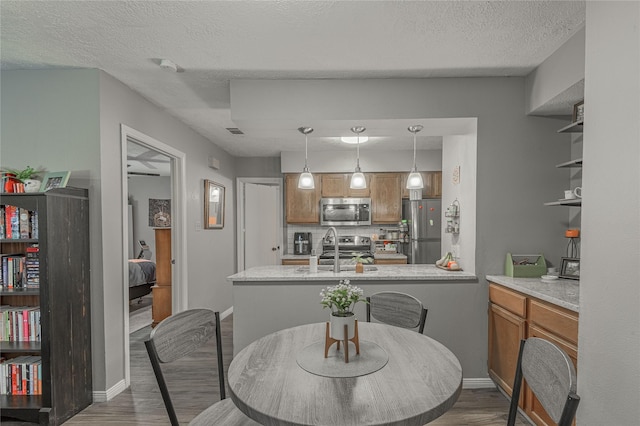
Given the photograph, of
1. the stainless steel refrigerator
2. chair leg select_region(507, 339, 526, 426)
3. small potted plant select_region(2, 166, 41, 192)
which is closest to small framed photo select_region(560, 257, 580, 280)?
chair leg select_region(507, 339, 526, 426)

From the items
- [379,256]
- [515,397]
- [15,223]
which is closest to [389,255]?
[379,256]

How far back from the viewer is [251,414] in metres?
1.06

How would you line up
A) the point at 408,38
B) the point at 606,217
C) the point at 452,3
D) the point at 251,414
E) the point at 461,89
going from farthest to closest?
1. the point at 461,89
2. the point at 408,38
3. the point at 452,3
4. the point at 606,217
5. the point at 251,414

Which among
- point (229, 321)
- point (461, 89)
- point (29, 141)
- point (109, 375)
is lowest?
point (229, 321)

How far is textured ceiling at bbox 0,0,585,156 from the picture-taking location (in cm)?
182

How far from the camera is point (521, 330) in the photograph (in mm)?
2322

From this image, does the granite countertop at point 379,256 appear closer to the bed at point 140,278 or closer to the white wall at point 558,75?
the bed at point 140,278

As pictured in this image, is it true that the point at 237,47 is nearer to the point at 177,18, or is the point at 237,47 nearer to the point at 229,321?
the point at 177,18

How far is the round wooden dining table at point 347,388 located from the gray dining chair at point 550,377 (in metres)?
0.24

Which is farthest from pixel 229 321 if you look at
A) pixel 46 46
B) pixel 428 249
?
pixel 46 46

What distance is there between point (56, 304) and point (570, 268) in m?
3.55

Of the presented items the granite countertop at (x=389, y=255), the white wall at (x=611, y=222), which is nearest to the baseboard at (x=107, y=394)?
the white wall at (x=611, y=222)

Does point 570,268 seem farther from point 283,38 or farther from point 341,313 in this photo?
point 283,38

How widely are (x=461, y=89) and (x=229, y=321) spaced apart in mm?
4020
